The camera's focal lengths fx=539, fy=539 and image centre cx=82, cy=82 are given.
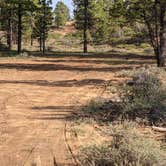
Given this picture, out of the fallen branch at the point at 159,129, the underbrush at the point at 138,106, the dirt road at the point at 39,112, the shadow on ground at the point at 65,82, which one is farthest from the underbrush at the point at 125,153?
the shadow on ground at the point at 65,82

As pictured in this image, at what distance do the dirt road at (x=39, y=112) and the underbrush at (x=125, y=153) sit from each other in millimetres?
629

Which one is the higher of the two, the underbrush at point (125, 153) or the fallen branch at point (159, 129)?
the underbrush at point (125, 153)

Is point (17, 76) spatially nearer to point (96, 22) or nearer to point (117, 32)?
point (96, 22)

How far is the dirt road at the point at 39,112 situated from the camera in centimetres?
958

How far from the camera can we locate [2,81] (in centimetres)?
2381

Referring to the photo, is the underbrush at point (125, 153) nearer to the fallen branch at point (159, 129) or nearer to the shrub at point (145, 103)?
the fallen branch at point (159, 129)

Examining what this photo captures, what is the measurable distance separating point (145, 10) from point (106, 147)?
74.4ft

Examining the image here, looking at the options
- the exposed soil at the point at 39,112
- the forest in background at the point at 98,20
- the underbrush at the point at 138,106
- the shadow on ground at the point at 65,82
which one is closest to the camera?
the exposed soil at the point at 39,112

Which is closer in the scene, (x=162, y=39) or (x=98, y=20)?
(x=162, y=39)

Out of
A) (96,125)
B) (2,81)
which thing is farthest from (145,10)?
(96,125)

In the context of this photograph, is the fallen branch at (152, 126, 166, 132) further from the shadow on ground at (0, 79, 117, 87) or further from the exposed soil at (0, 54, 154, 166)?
the shadow on ground at (0, 79, 117, 87)

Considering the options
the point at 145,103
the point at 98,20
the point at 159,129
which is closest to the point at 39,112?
the point at 145,103

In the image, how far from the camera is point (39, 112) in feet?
46.9

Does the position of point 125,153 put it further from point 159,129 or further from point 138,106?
point 138,106
